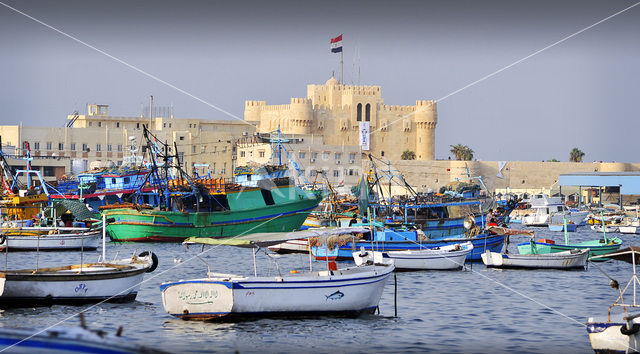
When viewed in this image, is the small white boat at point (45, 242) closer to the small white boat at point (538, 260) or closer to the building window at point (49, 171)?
the small white boat at point (538, 260)

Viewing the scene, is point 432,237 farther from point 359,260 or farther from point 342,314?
point 342,314

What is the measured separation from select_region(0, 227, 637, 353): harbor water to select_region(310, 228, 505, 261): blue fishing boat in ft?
8.93

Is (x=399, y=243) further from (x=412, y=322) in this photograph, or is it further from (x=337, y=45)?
(x=337, y=45)

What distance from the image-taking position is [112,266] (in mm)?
18562

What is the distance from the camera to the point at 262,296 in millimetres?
16297

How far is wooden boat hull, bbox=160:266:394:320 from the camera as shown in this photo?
16141 mm

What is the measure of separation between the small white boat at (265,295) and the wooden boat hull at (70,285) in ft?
6.92

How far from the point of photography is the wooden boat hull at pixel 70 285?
17188mm

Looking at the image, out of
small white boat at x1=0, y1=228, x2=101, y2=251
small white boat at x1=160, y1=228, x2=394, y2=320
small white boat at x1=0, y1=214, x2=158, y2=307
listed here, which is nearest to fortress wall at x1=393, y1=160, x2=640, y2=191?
small white boat at x1=0, y1=228, x2=101, y2=251

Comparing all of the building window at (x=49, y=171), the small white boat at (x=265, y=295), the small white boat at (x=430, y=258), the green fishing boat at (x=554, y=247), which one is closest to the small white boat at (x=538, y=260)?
the small white boat at (x=430, y=258)

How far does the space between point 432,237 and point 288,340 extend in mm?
25158

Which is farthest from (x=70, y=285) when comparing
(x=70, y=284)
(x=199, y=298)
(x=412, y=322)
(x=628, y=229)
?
(x=628, y=229)

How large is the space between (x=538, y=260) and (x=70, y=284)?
15.6 metres

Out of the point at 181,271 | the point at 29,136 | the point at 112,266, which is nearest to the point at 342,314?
the point at 112,266
